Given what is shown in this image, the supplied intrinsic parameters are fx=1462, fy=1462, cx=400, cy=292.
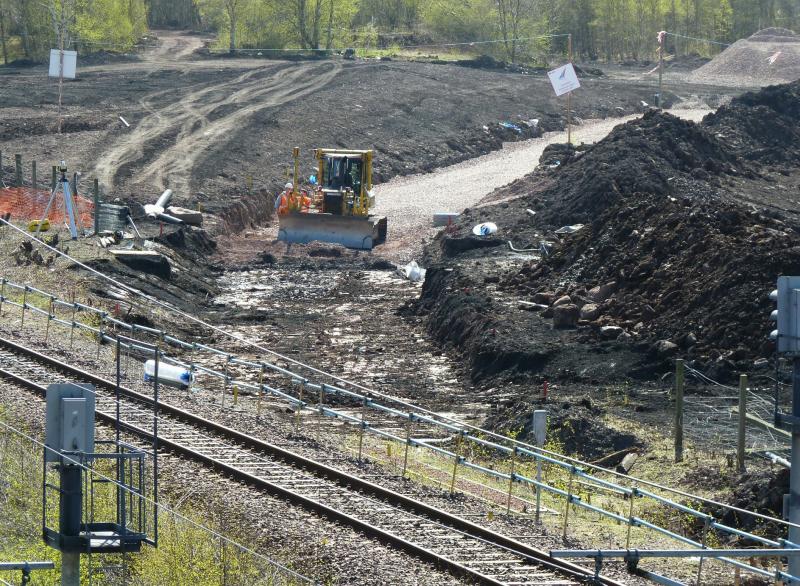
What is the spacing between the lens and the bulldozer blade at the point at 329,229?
4584cm

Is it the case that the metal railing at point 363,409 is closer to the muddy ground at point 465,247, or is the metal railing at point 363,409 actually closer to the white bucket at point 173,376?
the white bucket at point 173,376

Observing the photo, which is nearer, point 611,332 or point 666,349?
point 666,349

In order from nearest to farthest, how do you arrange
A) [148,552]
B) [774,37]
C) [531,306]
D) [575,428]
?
[148,552]
[575,428]
[531,306]
[774,37]

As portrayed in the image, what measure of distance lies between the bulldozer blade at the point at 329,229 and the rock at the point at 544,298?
11698 mm

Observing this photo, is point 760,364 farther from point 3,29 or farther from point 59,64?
point 3,29

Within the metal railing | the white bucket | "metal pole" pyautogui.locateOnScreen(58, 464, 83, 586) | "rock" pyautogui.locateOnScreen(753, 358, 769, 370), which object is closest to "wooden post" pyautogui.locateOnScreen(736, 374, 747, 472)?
the metal railing

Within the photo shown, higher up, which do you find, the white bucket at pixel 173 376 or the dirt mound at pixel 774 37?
the dirt mound at pixel 774 37

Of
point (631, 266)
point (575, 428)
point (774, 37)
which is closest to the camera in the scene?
point (575, 428)

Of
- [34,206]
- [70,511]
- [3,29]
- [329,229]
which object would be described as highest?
[3,29]

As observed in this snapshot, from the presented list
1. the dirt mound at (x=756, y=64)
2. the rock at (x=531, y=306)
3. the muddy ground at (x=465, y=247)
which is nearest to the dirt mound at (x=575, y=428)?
the muddy ground at (x=465, y=247)

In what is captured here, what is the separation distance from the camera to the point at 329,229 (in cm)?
4609

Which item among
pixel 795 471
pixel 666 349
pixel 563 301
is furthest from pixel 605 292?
pixel 795 471

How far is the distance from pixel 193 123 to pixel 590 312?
36275 mm

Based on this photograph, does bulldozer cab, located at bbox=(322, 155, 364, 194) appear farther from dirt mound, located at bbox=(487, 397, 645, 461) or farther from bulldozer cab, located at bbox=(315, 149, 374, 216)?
dirt mound, located at bbox=(487, 397, 645, 461)
